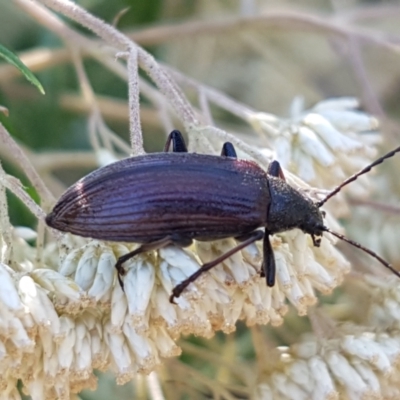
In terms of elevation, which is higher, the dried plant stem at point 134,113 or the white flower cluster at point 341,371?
the dried plant stem at point 134,113

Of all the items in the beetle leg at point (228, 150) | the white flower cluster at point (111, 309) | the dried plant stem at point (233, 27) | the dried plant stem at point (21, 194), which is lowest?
the white flower cluster at point (111, 309)

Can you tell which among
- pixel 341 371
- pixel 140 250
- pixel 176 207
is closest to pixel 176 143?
pixel 176 207

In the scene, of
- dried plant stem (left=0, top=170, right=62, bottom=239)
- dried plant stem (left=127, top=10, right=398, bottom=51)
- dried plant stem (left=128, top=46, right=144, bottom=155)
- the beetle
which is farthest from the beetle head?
dried plant stem (left=127, top=10, right=398, bottom=51)

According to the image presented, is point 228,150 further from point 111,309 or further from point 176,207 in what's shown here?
point 111,309

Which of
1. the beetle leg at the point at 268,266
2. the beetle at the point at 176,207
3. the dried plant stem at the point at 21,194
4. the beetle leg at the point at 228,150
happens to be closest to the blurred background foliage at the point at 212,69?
the dried plant stem at the point at 21,194

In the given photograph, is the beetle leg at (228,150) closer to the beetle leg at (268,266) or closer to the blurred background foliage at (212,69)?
the beetle leg at (268,266)

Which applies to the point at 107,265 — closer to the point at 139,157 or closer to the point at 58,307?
the point at 58,307
